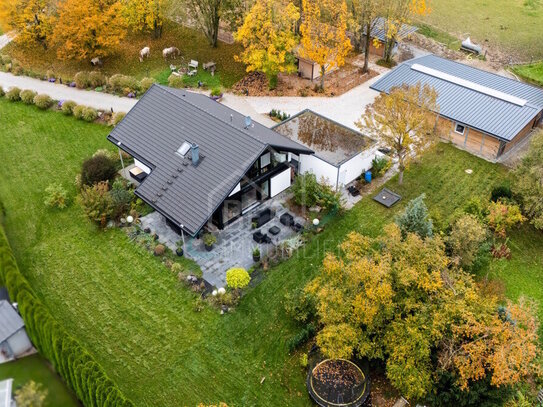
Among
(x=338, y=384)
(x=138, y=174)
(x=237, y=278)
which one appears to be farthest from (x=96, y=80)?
(x=338, y=384)

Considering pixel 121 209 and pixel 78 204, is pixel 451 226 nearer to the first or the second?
pixel 121 209

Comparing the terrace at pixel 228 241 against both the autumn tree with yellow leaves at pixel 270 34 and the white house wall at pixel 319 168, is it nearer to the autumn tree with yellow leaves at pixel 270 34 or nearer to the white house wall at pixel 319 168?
the white house wall at pixel 319 168

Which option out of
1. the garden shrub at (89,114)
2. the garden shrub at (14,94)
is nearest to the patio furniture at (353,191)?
the garden shrub at (89,114)

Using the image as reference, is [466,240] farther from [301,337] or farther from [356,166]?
[301,337]

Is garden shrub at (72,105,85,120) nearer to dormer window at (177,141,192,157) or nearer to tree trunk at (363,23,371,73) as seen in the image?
dormer window at (177,141,192,157)

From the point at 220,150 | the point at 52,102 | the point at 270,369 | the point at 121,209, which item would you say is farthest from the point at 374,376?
the point at 52,102

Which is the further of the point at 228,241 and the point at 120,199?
the point at 120,199
